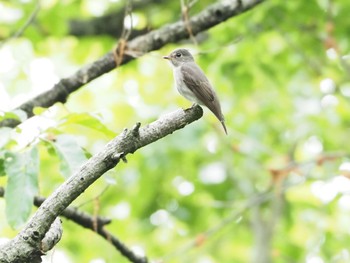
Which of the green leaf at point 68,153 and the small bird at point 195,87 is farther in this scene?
the small bird at point 195,87

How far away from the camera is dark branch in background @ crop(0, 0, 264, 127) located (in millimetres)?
4613

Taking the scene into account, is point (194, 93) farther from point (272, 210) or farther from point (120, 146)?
point (272, 210)

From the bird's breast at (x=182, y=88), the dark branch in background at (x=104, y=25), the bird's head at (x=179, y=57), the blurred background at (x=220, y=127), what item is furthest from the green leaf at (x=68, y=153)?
the dark branch in background at (x=104, y=25)

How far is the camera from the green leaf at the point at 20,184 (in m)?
Answer: 3.46

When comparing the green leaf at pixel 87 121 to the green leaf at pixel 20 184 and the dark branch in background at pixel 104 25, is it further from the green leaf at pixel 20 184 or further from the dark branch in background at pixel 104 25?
the dark branch in background at pixel 104 25

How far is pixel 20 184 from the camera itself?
3.52m

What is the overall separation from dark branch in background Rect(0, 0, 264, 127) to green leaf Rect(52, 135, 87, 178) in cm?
100

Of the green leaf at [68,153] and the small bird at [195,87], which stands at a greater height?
the green leaf at [68,153]

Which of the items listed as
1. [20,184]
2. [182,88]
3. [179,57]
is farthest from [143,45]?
[20,184]

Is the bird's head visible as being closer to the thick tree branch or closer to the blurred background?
the blurred background

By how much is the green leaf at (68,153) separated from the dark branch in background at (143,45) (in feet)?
3.29

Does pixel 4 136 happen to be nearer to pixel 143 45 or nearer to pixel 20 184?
pixel 20 184

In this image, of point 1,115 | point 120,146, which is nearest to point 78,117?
point 1,115

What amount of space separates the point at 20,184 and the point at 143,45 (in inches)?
60.6
